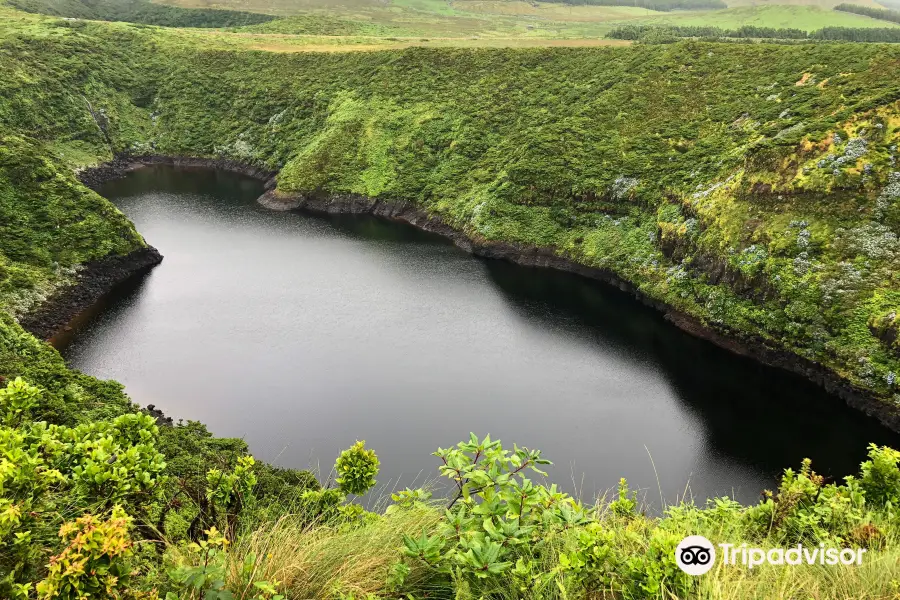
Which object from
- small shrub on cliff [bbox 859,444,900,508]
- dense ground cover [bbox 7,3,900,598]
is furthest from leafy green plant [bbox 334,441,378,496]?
small shrub on cliff [bbox 859,444,900,508]

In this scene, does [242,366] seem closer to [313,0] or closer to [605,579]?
[605,579]

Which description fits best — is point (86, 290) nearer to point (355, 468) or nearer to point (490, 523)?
point (355, 468)

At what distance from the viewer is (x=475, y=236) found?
60.5 meters

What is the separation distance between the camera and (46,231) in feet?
152

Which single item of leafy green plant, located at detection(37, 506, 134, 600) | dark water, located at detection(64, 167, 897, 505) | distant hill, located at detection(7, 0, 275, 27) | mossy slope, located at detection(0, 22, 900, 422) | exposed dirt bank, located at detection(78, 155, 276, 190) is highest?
distant hill, located at detection(7, 0, 275, 27)

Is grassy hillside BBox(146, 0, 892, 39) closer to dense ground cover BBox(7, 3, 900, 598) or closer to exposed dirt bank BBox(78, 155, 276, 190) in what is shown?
dense ground cover BBox(7, 3, 900, 598)

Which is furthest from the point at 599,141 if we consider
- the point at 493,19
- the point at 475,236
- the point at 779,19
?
the point at 493,19

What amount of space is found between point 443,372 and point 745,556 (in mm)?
31181

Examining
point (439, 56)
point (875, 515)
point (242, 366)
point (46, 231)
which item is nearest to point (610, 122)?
point (439, 56)

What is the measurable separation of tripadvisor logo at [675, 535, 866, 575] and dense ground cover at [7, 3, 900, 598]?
0.20m

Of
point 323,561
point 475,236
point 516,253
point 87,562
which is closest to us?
point 87,562

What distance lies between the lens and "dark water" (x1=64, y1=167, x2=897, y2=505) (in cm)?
3102

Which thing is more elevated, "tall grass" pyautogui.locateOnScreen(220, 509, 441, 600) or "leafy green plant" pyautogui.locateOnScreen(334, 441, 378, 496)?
"tall grass" pyautogui.locateOnScreen(220, 509, 441, 600)

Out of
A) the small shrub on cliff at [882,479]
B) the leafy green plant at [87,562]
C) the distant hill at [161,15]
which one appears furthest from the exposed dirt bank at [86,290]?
the distant hill at [161,15]
